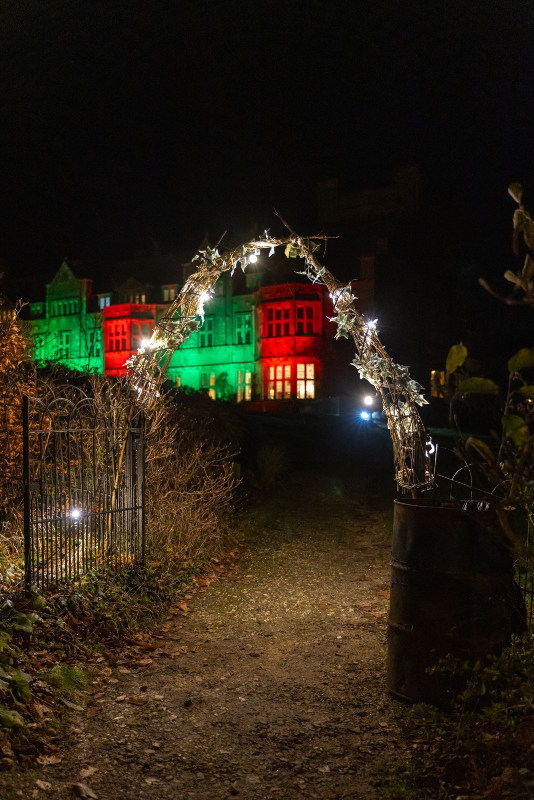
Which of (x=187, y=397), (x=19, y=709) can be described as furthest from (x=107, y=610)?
(x=187, y=397)

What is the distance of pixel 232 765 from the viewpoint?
14.3 ft

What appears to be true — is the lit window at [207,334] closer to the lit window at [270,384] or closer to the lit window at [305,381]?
the lit window at [270,384]

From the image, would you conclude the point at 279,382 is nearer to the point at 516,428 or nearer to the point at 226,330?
the point at 226,330

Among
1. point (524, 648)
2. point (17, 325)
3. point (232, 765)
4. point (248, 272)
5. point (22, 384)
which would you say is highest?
point (248, 272)

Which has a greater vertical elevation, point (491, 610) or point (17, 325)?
point (17, 325)

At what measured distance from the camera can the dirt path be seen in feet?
13.6

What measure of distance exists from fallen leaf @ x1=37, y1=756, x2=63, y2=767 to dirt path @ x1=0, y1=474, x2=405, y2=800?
56 mm

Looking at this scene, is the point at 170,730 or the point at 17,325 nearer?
the point at 170,730

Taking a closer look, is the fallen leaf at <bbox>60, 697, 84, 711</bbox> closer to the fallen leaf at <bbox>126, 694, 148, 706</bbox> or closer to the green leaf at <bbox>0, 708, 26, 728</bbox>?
the fallen leaf at <bbox>126, 694, 148, 706</bbox>

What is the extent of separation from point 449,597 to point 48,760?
9.96 ft

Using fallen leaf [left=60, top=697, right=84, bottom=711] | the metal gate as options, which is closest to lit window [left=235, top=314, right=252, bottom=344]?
the metal gate

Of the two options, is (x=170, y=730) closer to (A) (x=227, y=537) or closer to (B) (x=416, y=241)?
(A) (x=227, y=537)

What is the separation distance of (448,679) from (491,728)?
0.62 metres

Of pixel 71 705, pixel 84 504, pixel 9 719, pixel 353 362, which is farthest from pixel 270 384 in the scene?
pixel 9 719
